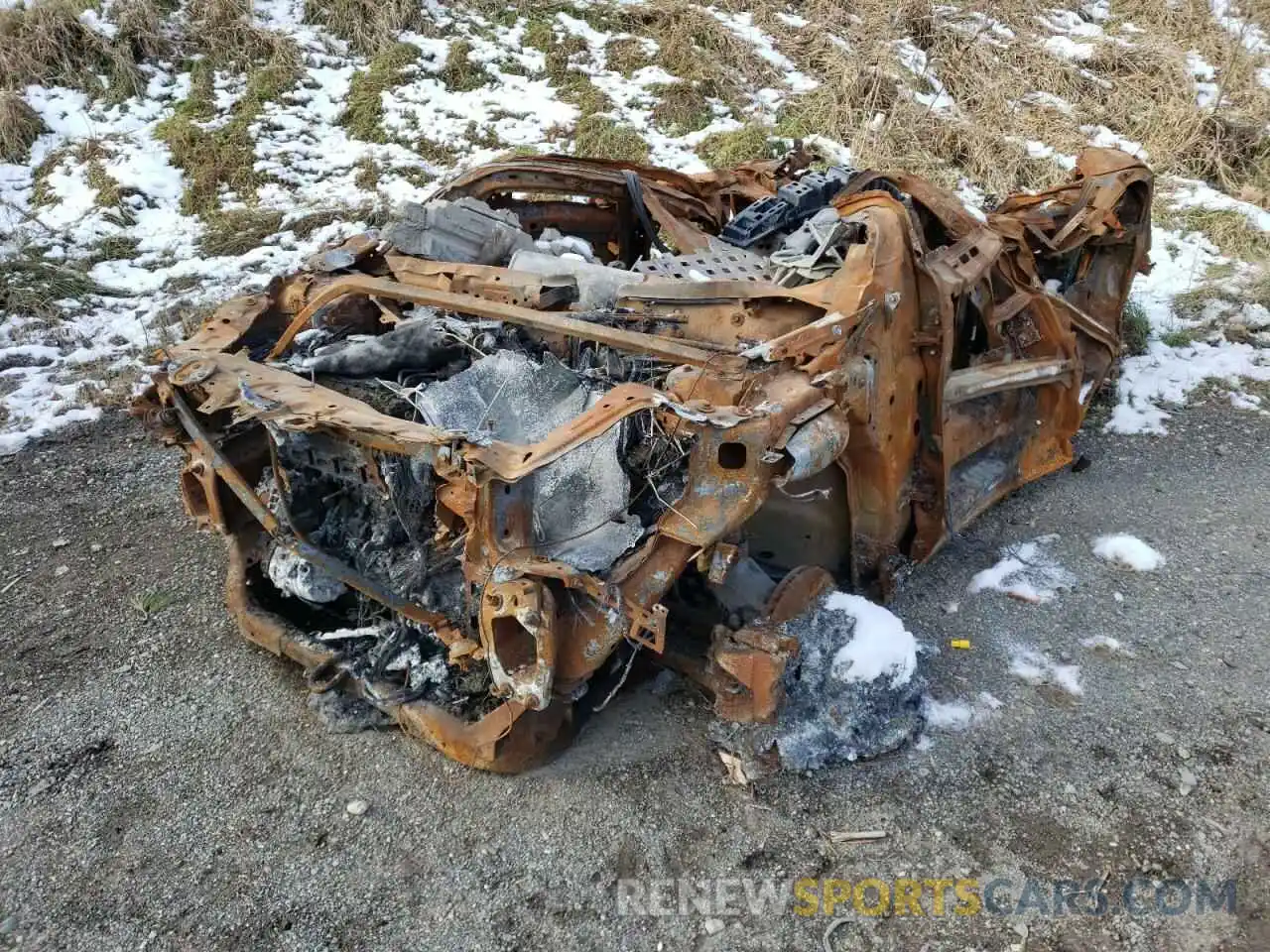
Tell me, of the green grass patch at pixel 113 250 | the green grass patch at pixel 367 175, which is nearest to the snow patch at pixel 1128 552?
the green grass patch at pixel 367 175

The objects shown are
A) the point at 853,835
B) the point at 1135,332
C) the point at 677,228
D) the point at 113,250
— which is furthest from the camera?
the point at 113,250

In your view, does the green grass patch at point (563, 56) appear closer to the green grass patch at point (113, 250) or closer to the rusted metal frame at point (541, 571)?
the green grass patch at point (113, 250)

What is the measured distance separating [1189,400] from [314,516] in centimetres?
468

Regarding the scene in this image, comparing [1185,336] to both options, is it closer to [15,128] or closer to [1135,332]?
[1135,332]

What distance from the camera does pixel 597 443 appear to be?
275 centimetres

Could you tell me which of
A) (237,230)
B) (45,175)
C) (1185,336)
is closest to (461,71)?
(237,230)

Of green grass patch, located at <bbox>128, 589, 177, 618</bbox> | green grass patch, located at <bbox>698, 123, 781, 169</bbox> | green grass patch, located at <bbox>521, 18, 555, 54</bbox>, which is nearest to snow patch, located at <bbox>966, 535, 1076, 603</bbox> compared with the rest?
green grass patch, located at <bbox>128, 589, 177, 618</bbox>

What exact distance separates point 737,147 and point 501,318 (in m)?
5.83

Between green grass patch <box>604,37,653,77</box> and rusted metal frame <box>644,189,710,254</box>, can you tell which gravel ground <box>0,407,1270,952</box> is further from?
green grass patch <box>604,37,653,77</box>

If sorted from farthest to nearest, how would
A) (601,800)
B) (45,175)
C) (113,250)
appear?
(45,175) < (113,250) < (601,800)

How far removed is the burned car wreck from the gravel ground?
0.61ft

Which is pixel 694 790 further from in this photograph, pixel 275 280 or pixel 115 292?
pixel 115 292

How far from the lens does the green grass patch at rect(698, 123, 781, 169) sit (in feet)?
26.5

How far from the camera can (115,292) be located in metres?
6.49
